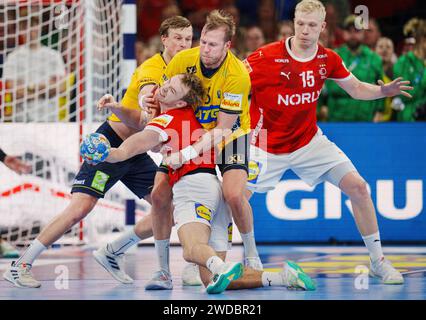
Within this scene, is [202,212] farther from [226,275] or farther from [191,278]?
[191,278]

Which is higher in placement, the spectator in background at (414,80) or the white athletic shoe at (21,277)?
the spectator in background at (414,80)

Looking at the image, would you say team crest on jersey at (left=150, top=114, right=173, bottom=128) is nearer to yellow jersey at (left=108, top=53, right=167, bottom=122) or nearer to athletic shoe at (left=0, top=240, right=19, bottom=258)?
yellow jersey at (left=108, top=53, right=167, bottom=122)

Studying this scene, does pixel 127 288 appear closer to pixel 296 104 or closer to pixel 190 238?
pixel 190 238

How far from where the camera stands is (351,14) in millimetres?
12734

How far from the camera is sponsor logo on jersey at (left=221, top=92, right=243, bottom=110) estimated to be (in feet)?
21.9

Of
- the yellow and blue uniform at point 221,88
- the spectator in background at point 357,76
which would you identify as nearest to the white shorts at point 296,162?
the yellow and blue uniform at point 221,88

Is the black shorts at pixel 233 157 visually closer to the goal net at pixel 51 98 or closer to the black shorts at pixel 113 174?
the black shorts at pixel 113 174

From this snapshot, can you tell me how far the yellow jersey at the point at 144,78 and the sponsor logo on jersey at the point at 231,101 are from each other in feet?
3.03

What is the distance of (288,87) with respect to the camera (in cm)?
785

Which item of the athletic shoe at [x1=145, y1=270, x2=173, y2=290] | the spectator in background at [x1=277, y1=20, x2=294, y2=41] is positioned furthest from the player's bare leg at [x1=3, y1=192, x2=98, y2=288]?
the spectator in background at [x1=277, y1=20, x2=294, y2=41]

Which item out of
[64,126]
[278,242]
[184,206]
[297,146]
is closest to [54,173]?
[64,126]

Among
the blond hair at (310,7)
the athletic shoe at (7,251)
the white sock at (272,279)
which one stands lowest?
the athletic shoe at (7,251)

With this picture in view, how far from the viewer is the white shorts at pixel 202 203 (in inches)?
256

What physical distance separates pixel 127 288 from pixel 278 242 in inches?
171
